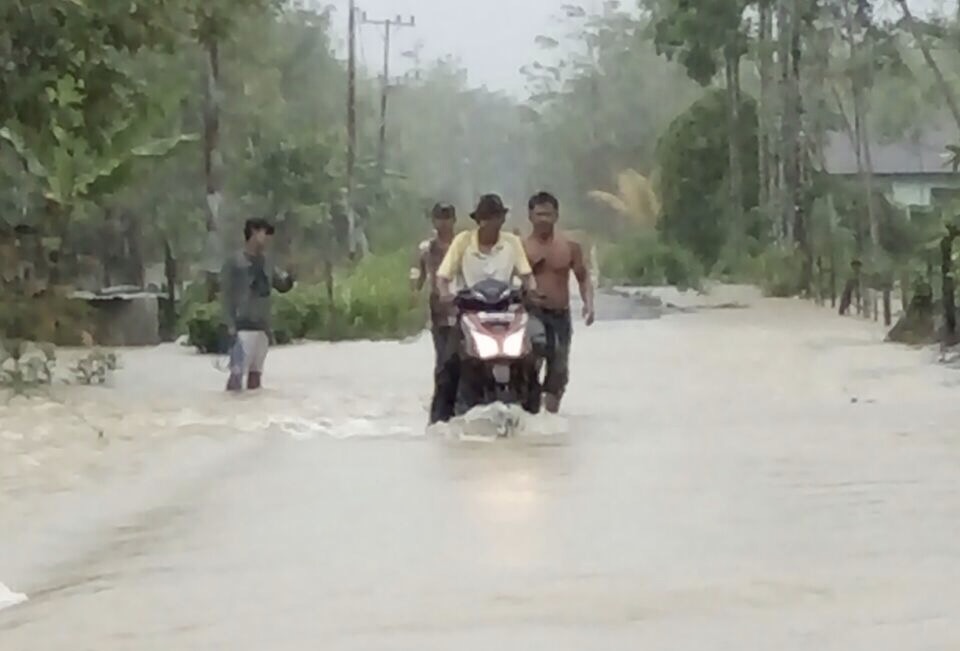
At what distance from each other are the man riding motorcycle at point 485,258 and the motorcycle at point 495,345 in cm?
12

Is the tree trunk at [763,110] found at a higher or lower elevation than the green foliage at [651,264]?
higher

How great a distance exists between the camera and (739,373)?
2470cm

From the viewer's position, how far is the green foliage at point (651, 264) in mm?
61375

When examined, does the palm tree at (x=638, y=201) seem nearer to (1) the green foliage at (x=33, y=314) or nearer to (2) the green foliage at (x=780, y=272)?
(2) the green foliage at (x=780, y=272)

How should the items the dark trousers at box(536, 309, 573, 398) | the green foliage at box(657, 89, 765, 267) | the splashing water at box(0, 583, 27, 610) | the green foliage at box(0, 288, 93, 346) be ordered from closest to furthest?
the splashing water at box(0, 583, 27, 610) < the dark trousers at box(536, 309, 573, 398) < the green foliage at box(0, 288, 93, 346) < the green foliage at box(657, 89, 765, 267)

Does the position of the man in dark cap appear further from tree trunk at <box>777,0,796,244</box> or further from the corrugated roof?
the corrugated roof

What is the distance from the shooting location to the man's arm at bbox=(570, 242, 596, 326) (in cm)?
1633

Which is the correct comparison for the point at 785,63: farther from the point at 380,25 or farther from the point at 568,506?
the point at 568,506

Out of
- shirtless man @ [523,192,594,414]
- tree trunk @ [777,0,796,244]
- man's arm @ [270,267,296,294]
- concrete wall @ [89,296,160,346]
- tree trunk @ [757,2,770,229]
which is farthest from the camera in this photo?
tree trunk @ [757,2,770,229]

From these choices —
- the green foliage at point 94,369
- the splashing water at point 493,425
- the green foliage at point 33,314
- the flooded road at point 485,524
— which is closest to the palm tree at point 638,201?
the green foliage at point 94,369

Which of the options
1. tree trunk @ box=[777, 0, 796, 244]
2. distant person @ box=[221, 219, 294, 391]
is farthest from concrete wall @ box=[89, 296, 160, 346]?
tree trunk @ box=[777, 0, 796, 244]

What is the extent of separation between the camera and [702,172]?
61781 millimetres

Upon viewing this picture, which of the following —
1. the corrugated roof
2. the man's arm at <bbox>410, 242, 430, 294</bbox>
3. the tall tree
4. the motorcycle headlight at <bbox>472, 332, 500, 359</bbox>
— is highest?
the tall tree

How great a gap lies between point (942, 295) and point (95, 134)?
10.6 meters
